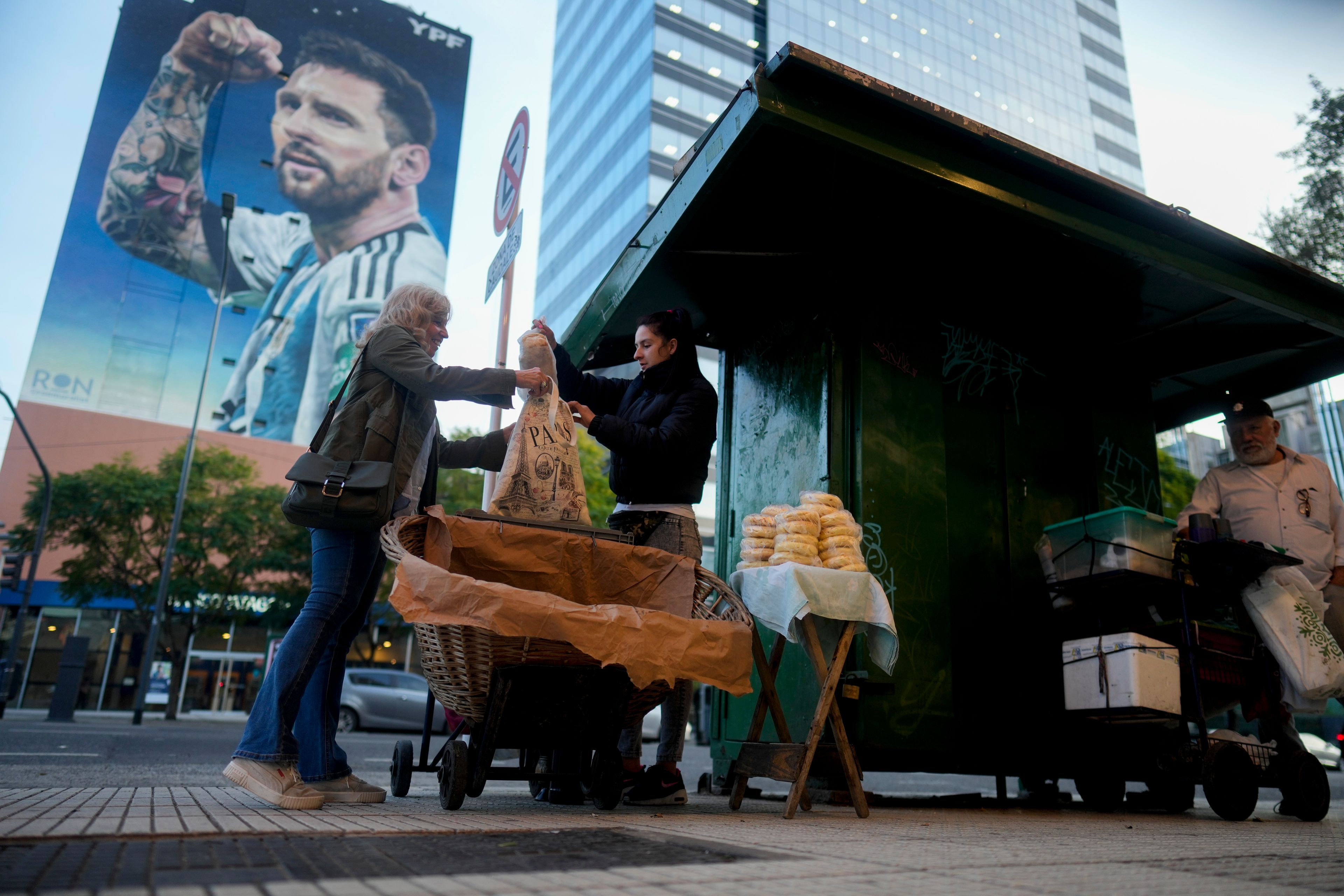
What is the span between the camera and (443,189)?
51.0 meters

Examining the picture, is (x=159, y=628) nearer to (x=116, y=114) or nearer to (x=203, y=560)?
(x=203, y=560)

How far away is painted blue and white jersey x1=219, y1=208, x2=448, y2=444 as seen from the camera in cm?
4400

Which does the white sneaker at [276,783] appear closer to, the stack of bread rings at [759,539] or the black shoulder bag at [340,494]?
the black shoulder bag at [340,494]

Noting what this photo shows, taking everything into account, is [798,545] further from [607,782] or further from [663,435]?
[607,782]

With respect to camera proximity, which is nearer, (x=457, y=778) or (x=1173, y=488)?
(x=457, y=778)

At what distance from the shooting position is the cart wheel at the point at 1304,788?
4848mm

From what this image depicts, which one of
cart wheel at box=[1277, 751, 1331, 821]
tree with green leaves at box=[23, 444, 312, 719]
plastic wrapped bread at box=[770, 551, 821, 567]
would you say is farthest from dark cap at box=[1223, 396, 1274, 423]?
tree with green leaves at box=[23, 444, 312, 719]

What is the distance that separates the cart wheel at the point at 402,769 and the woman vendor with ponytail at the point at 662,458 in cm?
99

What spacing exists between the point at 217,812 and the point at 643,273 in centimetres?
413

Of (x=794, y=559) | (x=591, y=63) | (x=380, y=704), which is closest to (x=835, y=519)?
(x=794, y=559)

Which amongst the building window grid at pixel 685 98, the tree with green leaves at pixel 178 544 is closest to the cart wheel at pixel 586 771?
the tree with green leaves at pixel 178 544

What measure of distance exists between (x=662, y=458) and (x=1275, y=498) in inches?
169

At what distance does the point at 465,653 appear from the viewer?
3.41 metres

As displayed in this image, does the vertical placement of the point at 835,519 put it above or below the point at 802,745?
above
